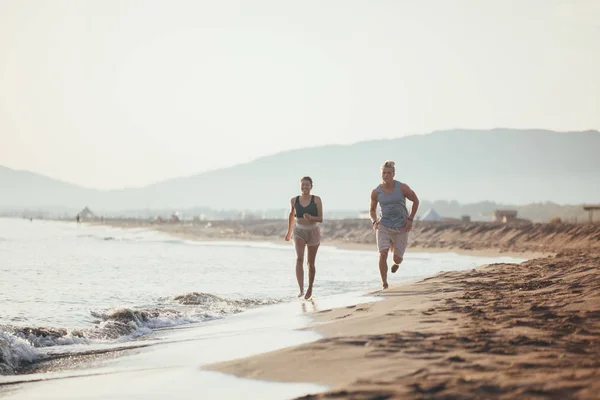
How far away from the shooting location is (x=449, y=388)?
13.5 ft

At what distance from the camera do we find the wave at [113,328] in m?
7.00

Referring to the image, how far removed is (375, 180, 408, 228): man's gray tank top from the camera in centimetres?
1039

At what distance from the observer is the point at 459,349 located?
5.11 meters

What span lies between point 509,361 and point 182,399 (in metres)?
2.04

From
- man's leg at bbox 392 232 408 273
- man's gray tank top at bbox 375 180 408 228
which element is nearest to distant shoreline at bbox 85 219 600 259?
man's leg at bbox 392 232 408 273

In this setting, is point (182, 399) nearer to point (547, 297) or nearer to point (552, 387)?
point (552, 387)

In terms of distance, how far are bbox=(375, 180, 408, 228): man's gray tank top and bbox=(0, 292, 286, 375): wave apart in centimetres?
243

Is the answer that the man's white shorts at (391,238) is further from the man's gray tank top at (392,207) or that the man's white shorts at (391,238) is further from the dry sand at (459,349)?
the dry sand at (459,349)

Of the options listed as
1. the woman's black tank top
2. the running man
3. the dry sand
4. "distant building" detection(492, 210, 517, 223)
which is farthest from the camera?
"distant building" detection(492, 210, 517, 223)

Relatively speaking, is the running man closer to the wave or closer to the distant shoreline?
the wave

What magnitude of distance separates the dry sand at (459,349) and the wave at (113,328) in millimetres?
2170

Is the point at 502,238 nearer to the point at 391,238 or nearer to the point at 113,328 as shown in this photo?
the point at 391,238

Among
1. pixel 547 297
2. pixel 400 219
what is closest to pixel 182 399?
pixel 547 297

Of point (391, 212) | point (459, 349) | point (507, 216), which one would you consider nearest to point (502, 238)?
point (507, 216)
